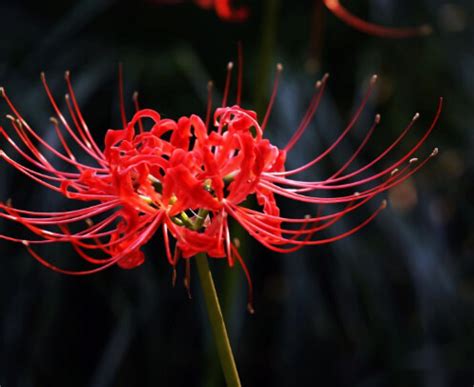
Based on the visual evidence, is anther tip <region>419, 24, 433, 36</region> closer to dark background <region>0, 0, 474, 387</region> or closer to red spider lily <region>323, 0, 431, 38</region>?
red spider lily <region>323, 0, 431, 38</region>

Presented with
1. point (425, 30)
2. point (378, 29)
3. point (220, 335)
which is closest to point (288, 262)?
point (425, 30)

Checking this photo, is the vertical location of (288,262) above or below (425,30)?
below

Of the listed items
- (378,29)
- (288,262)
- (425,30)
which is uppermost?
(378,29)

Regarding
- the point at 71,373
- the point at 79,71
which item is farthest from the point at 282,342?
the point at 79,71

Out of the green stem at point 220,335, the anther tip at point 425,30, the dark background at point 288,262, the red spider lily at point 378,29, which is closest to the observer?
the green stem at point 220,335

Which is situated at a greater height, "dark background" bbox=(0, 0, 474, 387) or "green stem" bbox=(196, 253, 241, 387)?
"dark background" bbox=(0, 0, 474, 387)

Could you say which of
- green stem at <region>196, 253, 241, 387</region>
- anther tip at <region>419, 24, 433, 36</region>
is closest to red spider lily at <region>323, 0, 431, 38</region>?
anther tip at <region>419, 24, 433, 36</region>

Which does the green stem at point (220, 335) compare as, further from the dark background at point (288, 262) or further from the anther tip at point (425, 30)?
the anther tip at point (425, 30)

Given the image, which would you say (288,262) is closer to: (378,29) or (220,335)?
(378,29)

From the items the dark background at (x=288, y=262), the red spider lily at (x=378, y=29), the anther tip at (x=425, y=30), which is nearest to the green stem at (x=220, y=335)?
the dark background at (x=288, y=262)
